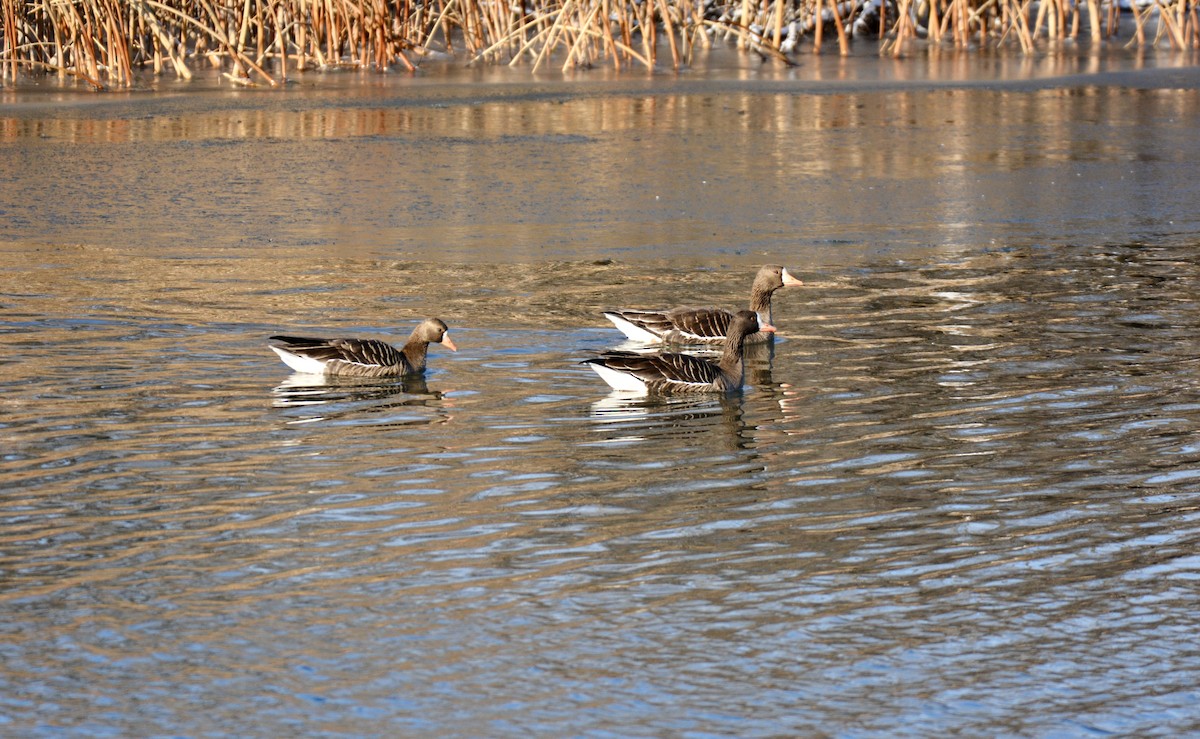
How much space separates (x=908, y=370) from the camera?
8.43 m

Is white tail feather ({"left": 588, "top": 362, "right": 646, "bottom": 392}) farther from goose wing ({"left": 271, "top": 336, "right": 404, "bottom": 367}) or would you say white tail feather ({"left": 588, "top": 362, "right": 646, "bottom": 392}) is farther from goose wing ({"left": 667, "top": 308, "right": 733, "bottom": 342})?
goose wing ({"left": 667, "top": 308, "right": 733, "bottom": 342})

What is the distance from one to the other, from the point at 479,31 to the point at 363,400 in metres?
18.3

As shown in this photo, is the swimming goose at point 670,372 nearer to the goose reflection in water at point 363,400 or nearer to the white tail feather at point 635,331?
the white tail feather at point 635,331

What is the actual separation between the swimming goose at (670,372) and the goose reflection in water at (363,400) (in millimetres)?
811

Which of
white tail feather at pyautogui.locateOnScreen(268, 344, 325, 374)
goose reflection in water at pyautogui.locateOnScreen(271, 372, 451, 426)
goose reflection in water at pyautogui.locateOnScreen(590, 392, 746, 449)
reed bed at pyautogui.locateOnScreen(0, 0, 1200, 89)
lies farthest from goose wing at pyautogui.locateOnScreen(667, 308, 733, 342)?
reed bed at pyautogui.locateOnScreen(0, 0, 1200, 89)

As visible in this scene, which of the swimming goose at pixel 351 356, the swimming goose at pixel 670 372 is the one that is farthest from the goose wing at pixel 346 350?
the swimming goose at pixel 670 372

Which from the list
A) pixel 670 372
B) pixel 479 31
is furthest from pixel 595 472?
pixel 479 31

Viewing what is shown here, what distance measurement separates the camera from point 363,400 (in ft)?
27.6

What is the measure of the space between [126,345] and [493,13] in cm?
1767

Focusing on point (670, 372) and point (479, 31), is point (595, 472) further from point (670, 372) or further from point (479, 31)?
point (479, 31)

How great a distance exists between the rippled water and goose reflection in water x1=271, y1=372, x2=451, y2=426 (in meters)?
0.03

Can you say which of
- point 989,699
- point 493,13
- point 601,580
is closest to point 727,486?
point 601,580

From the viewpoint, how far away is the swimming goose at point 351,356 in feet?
27.7

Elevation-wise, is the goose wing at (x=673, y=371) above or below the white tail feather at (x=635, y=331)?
below
